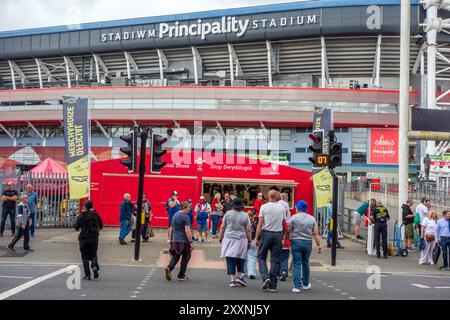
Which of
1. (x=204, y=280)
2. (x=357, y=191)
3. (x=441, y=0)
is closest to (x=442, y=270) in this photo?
(x=204, y=280)

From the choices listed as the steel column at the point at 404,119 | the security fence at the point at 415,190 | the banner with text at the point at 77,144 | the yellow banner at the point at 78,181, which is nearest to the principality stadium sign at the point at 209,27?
the security fence at the point at 415,190

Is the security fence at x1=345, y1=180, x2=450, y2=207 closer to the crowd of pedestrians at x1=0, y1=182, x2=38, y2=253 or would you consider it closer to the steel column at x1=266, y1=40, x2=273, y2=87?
the crowd of pedestrians at x1=0, y1=182, x2=38, y2=253

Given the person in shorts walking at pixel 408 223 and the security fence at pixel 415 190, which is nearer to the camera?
the person in shorts walking at pixel 408 223

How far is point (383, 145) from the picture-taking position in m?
57.0

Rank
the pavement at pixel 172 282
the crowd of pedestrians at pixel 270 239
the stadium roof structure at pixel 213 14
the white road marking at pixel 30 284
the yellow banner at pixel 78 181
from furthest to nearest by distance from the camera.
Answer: the stadium roof structure at pixel 213 14 → the yellow banner at pixel 78 181 → the crowd of pedestrians at pixel 270 239 → the pavement at pixel 172 282 → the white road marking at pixel 30 284

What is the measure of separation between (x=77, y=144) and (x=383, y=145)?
39207 millimetres

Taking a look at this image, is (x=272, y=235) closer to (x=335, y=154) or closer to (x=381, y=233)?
(x=335, y=154)

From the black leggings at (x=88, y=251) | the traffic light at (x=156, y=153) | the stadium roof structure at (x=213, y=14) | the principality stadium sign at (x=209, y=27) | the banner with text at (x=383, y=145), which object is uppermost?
the stadium roof structure at (x=213, y=14)

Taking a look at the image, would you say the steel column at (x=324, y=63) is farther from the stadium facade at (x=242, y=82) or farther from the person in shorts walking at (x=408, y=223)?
the person in shorts walking at (x=408, y=223)

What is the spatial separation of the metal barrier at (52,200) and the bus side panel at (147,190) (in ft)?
5.00

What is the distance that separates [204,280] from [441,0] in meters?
29.3

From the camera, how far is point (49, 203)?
82.1 feet

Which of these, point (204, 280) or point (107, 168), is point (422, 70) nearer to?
point (107, 168)

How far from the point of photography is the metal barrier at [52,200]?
24688 millimetres
